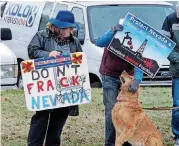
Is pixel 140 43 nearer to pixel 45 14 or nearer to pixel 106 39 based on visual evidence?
pixel 106 39

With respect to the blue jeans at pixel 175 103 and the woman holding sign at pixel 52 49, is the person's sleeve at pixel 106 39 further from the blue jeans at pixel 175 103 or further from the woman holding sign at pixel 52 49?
the blue jeans at pixel 175 103

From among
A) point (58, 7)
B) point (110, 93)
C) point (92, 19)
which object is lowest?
point (58, 7)

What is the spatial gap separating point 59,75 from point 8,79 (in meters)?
3.94

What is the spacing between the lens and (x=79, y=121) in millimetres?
9320

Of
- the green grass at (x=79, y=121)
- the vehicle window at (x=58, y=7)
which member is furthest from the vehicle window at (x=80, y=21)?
the green grass at (x=79, y=121)

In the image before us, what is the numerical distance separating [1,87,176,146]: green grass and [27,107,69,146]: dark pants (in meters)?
0.72

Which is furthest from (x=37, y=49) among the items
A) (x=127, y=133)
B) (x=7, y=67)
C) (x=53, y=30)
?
(x=7, y=67)

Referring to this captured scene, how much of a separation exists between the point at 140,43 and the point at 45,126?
1413 millimetres

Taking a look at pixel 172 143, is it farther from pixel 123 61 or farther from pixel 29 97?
pixel 29 97

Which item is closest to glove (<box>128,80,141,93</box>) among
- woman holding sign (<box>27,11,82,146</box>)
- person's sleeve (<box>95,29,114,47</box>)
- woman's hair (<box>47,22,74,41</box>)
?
person's sleeve (<box>95,29,114,47</box>)

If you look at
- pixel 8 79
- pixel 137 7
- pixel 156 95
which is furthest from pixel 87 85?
pixel 137 7

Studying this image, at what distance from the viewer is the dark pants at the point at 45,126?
23.4 ft

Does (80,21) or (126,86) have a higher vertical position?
(126,86)

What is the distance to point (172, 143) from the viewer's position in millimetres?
8273
